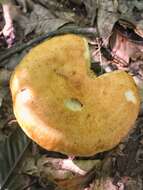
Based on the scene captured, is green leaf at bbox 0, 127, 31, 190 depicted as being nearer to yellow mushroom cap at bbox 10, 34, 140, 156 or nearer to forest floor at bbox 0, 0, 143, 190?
forest floor at bbox 0, 0, 143, 190

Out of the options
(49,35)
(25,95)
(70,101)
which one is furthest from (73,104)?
(49,35)

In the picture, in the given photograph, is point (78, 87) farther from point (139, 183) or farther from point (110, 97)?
point (139, 183)

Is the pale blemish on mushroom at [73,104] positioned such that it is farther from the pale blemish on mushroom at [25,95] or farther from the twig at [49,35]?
the twig at [49,35]

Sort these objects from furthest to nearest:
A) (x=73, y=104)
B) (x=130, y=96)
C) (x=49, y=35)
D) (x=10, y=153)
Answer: (x=49, y=35)
(x=10, y=153)
(x=130, y=96)
(x=73, y=104)

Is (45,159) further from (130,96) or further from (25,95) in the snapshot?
(130,96)

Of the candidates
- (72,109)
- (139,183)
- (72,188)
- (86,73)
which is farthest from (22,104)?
Answer: (139,183)

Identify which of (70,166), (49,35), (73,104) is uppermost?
(73,104)

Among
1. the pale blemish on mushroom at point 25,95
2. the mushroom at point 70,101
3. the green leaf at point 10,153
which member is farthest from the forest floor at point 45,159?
the pale blemish on mushroom at point 25,95

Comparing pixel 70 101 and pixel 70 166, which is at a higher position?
pixel 70 101
